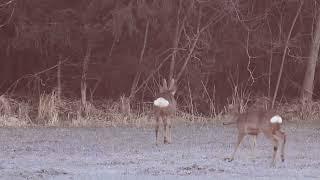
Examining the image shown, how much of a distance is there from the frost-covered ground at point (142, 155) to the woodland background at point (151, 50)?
5.24 m

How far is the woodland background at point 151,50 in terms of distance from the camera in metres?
22.6

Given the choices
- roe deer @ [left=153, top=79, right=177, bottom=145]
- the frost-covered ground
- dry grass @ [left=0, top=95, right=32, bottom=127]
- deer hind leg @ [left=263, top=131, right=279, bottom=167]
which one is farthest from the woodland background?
deer hind leg @ [left=263, top=131, right=279, bottom=167]

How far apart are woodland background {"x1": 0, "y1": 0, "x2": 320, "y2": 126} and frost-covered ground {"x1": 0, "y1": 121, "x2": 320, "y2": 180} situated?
5241 mm

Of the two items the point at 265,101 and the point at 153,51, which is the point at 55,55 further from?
the point at 265,101

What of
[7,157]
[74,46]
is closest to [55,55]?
[74,46]

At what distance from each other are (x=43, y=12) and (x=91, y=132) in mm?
6890

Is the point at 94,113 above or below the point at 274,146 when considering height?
above

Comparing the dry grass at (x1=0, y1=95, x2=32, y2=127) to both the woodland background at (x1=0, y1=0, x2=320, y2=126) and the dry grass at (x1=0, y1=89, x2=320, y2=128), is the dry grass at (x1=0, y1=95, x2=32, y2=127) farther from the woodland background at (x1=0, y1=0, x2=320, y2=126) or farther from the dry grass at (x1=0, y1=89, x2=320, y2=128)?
the woodland background at (x1=0, y1=0, x2=320, y2=126)

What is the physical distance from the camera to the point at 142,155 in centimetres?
1255

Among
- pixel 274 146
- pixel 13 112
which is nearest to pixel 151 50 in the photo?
pixel 13 112

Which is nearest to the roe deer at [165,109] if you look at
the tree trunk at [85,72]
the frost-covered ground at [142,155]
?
the frost-covered ground at [142,155]

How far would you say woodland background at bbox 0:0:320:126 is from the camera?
2264cm

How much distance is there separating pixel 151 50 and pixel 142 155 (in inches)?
449

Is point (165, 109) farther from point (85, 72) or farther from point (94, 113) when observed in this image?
point (85, 72)
